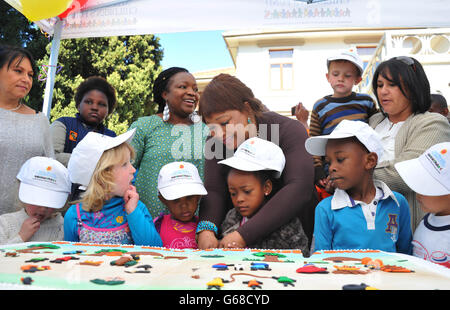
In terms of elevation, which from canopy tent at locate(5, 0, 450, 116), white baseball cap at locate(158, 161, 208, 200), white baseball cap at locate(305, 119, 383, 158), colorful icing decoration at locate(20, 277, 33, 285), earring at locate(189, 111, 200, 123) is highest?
canopy tent at locate(5, 0, 450, 116)

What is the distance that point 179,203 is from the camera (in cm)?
233

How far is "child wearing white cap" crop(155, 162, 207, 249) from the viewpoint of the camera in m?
2.24

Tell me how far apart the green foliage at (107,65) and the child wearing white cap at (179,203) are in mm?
9272

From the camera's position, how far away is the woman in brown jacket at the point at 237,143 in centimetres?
200

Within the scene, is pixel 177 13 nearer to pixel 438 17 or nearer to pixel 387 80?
pixel 387 80

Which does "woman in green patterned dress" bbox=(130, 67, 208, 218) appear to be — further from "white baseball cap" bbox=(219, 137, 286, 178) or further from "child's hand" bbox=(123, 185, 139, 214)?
"white baseball cap" bbox=(219, 137, 286, 178)

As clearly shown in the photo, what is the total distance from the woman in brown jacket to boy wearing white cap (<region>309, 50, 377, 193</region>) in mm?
852

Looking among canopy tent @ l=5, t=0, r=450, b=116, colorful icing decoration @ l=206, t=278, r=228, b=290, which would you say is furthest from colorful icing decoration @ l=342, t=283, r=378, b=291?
canopy tent @ l=5, t=0, r=450, b=116

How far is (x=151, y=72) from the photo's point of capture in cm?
1308

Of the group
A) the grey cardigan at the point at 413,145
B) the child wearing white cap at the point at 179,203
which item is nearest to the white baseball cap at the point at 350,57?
the grey cardigan at the point at 413,145

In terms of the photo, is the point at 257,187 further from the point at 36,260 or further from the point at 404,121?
the point at 36,260

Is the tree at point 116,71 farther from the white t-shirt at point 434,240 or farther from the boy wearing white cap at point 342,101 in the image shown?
the white t-shirt at point 434,240

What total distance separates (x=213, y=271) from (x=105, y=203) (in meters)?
1.16
